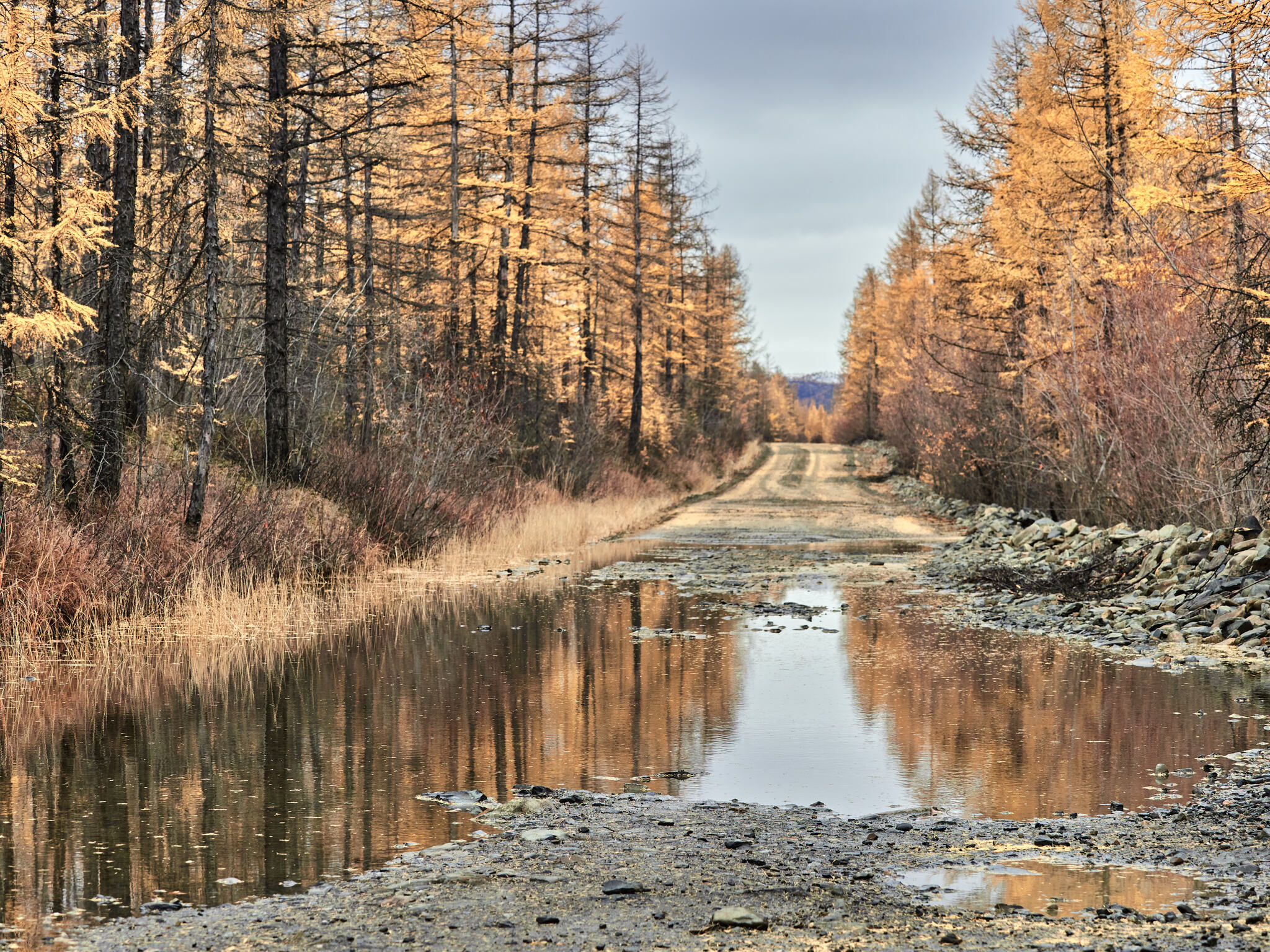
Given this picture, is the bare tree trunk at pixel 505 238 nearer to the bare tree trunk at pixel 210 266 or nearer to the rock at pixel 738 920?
the bare tree trunk at pixel 210 266

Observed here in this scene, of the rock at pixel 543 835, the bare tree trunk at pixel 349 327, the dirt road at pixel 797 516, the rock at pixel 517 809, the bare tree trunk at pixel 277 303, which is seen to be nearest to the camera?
the rock at pixel 543 835

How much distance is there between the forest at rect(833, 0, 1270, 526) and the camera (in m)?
12.9

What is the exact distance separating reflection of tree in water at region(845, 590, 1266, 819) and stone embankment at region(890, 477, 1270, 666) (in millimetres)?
808

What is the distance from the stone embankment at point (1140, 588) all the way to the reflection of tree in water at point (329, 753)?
4.11 meters

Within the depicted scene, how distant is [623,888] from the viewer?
4398 millimetres

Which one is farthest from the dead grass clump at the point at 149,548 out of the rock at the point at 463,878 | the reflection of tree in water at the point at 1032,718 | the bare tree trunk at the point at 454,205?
the bare tree trunk at the point at 454,205

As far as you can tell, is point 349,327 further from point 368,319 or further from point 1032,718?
point 1032,718

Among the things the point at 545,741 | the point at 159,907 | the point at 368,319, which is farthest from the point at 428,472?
the point at 159,907

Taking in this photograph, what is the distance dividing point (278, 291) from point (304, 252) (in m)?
11.3

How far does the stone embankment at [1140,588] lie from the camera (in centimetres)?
1062

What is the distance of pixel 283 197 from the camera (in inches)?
674

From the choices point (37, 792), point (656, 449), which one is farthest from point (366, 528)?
point (656, 449)

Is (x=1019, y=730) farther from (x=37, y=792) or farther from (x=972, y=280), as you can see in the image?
(x=972, y=280)

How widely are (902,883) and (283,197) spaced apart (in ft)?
50.5
